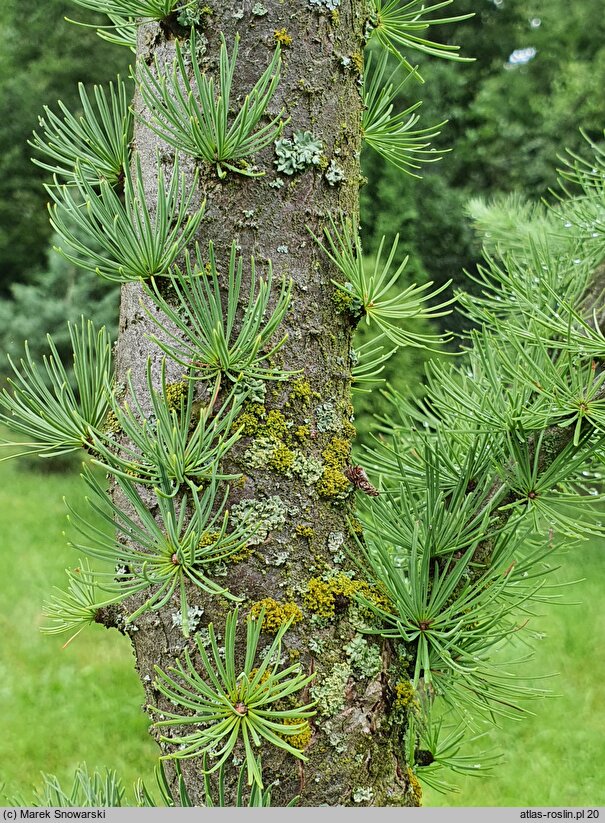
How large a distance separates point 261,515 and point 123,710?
8.31ft

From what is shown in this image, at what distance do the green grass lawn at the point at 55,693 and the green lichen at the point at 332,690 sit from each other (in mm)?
1380

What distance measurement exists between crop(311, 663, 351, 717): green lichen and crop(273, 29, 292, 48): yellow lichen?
648 mm

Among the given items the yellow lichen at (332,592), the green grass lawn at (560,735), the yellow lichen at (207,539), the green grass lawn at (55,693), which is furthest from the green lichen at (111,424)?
the green grass lawn at (55,693)

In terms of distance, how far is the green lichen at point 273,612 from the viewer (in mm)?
803

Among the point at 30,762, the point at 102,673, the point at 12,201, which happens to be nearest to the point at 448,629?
the point at 30,762

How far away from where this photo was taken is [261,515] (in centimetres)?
81

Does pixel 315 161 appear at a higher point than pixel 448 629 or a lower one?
higher

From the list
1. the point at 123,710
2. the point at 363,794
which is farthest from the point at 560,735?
the point at 363,794

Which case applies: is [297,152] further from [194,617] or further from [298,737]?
[298,737]

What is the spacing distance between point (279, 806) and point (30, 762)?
2.15 meters

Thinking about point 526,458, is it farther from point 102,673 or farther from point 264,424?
point 102,673

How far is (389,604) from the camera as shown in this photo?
89 cm

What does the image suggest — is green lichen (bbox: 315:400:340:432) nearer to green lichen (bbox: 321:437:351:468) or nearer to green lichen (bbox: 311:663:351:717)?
green lichen (bbox: 321:437:351:468)

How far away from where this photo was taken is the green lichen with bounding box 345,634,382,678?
852mm
